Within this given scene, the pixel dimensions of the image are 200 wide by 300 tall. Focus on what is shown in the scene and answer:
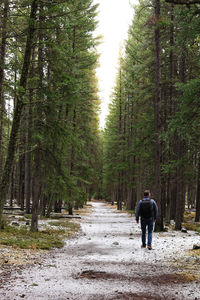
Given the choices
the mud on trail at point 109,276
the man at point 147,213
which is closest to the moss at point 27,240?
the mud on trail at point 109,276

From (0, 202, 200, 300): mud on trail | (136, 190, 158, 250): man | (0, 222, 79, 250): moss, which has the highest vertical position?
(136, 190, 158, 250): man

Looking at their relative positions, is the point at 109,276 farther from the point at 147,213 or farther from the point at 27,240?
the point at 27,240

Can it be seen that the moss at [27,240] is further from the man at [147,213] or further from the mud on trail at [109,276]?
the man at [147,213]

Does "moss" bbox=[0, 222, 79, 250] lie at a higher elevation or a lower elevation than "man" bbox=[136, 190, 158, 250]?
lower

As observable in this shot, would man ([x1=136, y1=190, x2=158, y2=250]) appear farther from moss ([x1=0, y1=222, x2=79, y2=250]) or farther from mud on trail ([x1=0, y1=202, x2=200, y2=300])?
moss ([x1=0, y1=222, x2=79, y2=250])

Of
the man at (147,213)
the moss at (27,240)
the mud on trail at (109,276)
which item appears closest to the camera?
the mud on trail at (109,276)

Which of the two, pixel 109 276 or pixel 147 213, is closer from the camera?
pixel 109 276

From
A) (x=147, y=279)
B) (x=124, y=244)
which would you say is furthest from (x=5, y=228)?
(x=147, y=279)

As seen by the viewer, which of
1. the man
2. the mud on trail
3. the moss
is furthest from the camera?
the man

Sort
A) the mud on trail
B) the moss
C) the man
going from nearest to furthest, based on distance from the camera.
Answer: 1. the mud on trail
2. the moss
3. the man

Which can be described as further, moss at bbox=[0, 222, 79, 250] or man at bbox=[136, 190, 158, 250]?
man at bbox=[136, 190, 158, 250]

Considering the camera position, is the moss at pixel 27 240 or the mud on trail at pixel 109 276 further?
the moss at pixel 27 240

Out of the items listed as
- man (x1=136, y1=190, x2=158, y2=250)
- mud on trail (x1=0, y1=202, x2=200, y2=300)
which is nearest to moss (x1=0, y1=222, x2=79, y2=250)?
mud on trail (x1=0, y1=202, x2=200, y2=300)

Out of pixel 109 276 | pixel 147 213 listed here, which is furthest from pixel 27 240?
pixel 109 276
